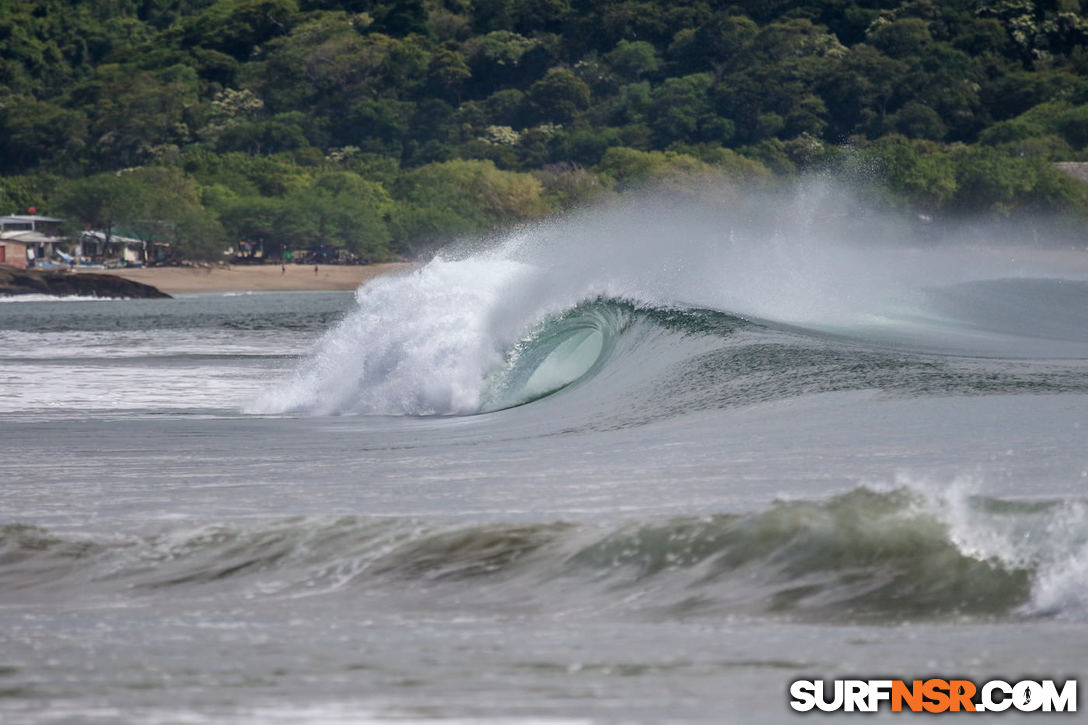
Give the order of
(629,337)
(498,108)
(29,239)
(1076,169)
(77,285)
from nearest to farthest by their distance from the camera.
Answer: (629,337) → (77,285) → (29,239) → (1076,169) → (498,108)

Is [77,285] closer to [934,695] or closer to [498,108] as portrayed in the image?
[498,108]

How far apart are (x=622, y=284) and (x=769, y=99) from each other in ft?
430

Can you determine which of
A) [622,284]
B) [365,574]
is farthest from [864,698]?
[622,284]

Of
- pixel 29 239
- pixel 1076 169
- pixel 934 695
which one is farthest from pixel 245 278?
pixel 934 695

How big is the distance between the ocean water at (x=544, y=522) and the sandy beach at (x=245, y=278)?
84524 mm

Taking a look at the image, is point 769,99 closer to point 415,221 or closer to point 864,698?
point 415,221

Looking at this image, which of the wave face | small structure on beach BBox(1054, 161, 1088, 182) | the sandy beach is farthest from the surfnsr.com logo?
small structure on beach BBox(1054, 161, 1088, 182)

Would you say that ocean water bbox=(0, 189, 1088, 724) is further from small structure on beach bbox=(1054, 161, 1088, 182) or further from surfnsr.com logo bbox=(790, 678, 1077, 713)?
small structure on beach bbox=(1054, 161, 1088, 182)

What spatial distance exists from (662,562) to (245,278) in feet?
333

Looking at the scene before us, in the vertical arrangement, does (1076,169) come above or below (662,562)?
above

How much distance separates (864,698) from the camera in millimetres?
6383

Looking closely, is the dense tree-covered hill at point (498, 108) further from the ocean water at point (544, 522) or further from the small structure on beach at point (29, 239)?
the ocean water at point (544, 522)

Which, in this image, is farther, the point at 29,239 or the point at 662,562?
the point at 29,239

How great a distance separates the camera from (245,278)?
10762cm
